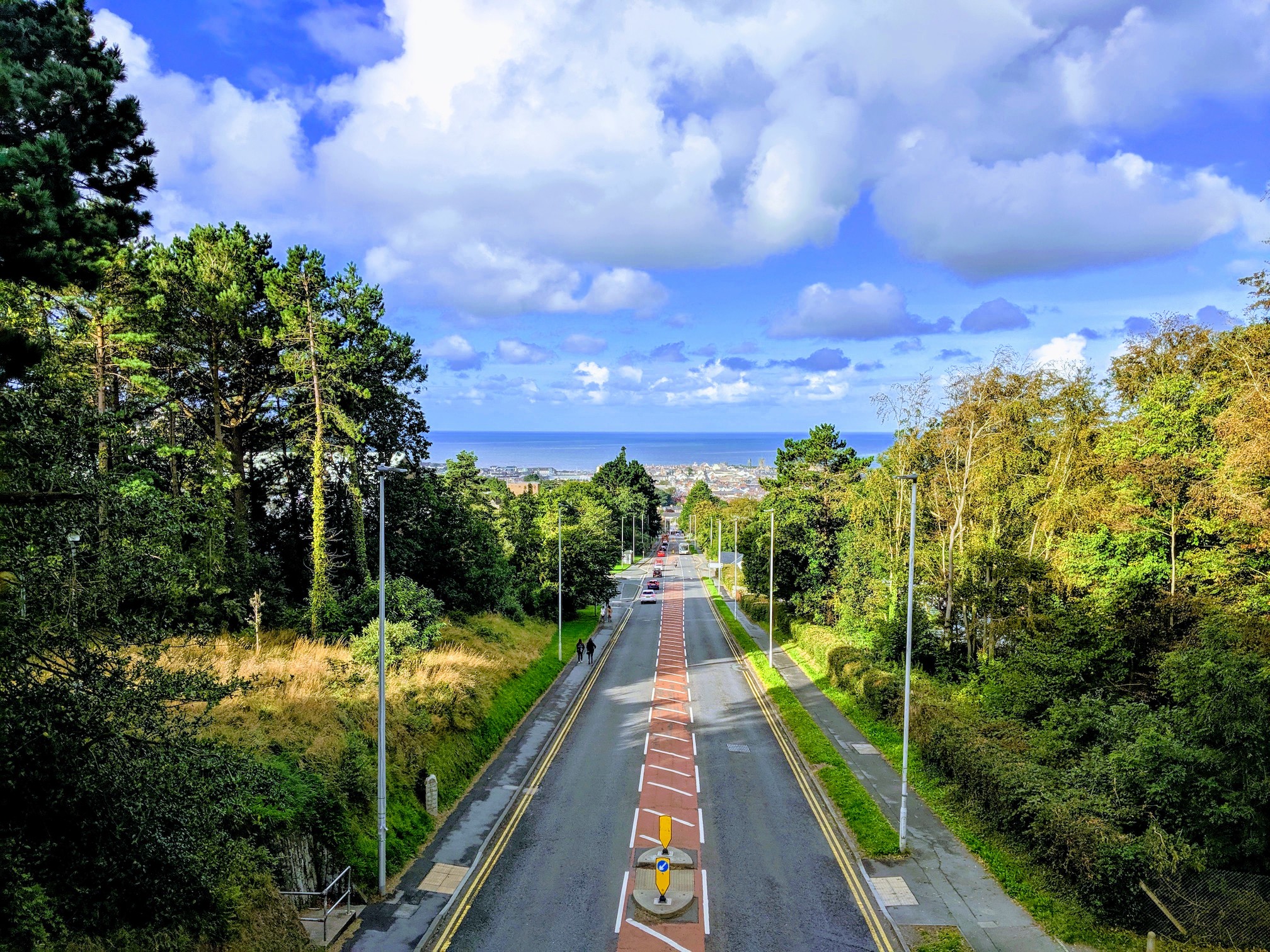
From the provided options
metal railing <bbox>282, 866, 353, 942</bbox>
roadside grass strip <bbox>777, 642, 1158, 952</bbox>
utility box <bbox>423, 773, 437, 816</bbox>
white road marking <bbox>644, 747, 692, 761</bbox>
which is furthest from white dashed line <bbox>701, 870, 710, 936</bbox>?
white road marking <bbox>644, 747, 692, 761</bbox>

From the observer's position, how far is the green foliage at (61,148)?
10203mm

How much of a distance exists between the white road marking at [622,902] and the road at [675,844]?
1.1 inches

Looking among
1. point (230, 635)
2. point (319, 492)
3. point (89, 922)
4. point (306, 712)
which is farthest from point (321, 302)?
point (89, 922)

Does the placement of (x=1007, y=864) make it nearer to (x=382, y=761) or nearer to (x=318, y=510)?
(x=382, y=761)

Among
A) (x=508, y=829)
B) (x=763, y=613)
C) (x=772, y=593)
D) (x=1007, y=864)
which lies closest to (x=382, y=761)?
(x=508, y=829)

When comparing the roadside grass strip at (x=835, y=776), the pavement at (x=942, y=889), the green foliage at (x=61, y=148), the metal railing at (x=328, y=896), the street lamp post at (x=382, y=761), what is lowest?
the pavement at (x=942, y=889)

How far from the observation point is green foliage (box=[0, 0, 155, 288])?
1020 centimetres

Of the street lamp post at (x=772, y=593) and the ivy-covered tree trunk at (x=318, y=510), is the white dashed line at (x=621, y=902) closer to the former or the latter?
the ivy-covered tree trunk at (x=318, y=510)

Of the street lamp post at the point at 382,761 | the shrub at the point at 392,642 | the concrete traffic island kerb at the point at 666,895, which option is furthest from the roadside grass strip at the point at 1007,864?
the shrub at the point at 392,642

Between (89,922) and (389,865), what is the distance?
22.8 ft

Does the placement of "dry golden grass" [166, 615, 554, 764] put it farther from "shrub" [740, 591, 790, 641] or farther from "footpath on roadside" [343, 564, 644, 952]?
"shrub" [740, 591, 790, 641]

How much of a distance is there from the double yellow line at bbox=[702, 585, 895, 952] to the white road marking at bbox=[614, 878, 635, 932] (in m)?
5.01

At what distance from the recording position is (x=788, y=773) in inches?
905

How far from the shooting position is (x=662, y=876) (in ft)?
49.8
